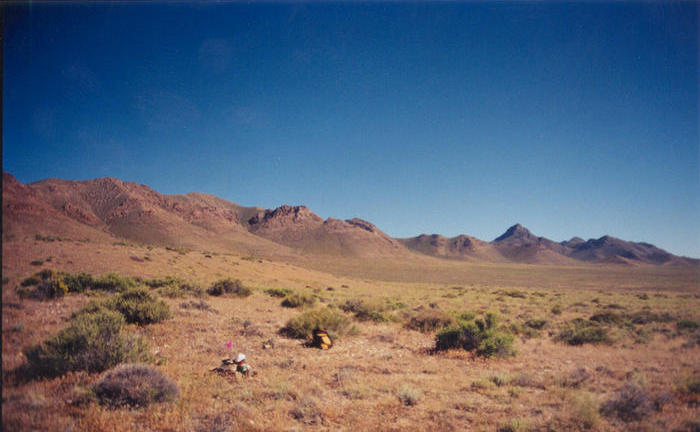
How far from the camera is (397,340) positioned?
36.1ft

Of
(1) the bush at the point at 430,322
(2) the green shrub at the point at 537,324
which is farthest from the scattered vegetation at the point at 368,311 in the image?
(2) the green shrub at the point at 537,324

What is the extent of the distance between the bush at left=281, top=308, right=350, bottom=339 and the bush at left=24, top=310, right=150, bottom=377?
5.08m

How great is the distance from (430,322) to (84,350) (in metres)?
11.6

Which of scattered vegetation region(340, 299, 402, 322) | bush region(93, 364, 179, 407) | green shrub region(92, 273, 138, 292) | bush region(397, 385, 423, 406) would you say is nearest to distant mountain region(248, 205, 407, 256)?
scattered vegetation region(340, 299, 402, 322)

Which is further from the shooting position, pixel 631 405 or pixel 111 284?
pixel 111 284

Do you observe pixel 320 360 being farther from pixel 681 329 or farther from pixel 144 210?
pixel 144 210

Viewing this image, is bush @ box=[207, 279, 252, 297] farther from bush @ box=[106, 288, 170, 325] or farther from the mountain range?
the mountain range

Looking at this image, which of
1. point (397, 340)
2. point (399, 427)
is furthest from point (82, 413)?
→ point (397, 340)

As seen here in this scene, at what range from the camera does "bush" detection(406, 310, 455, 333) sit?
41.9 ft

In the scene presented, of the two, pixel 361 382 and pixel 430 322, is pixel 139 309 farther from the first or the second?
pixel 430 322

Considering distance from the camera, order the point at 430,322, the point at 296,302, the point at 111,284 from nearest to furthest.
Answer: the point at 430,322, the point at 111,284, the point at 296,302

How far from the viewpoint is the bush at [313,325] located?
1050cm

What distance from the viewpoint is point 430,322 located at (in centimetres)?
1295


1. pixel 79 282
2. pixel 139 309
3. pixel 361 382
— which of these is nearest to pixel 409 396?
pixel 361 382
